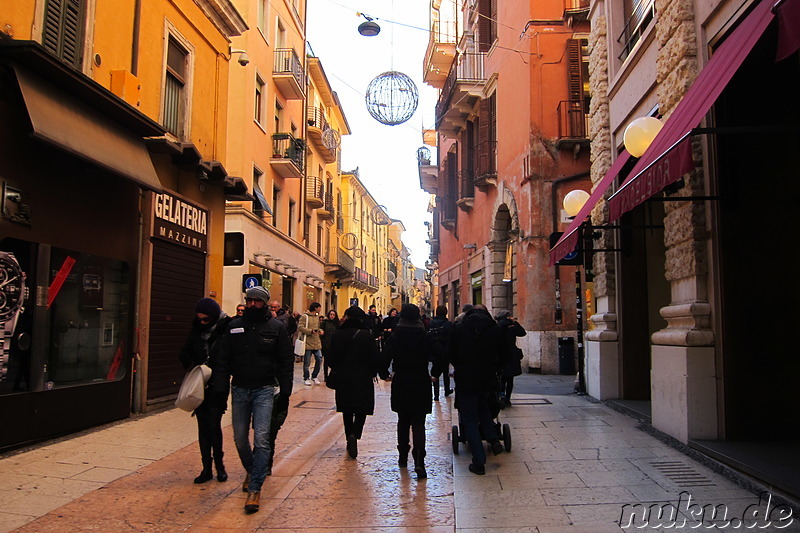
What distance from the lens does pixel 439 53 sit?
3006 cm

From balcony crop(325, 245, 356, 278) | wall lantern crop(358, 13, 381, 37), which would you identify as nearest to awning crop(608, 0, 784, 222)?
wall lantern crop(358, 13, 381, 37)

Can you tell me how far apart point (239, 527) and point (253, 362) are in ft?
4.30

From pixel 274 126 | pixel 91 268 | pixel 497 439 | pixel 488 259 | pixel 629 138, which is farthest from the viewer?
pixel 274 126

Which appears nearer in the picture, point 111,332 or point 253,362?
point 253,362

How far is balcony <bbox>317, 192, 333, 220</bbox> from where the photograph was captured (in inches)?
1274

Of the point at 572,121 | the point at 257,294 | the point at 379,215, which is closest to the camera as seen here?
the point at 257,294

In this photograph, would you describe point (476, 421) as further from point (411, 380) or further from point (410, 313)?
point (410, 313)

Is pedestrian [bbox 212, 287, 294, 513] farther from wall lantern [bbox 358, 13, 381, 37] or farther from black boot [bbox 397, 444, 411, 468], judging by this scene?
wall lantern [bbox 358, 13, 381, 37]

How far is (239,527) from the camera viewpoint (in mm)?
4746

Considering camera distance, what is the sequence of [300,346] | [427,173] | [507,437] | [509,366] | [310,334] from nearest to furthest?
1. [507,437]
2. [509,366]
3. [300,346]
4. [310,334]
5. [427,173]

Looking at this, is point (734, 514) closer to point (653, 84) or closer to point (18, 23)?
point (653, 84)

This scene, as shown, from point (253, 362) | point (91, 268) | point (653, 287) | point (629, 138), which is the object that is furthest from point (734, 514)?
point (91, 268)
